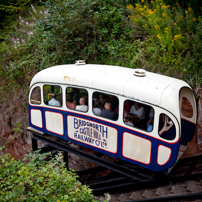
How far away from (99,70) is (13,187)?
3.77 m

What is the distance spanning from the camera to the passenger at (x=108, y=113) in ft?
20.3

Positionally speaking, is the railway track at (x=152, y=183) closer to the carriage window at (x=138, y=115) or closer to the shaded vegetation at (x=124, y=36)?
the carriage window at (x=138, y=115)

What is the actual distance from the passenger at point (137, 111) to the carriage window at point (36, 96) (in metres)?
3.19

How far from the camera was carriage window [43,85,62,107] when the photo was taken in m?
7.24

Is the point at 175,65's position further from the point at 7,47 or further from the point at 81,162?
the point at 7,47

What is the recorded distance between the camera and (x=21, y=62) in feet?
41.1

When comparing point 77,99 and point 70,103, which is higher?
point 77,99

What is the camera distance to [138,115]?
593 cm

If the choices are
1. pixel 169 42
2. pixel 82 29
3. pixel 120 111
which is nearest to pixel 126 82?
pixel 120 111

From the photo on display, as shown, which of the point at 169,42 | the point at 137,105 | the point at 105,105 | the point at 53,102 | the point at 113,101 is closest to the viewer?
the point at 137,105

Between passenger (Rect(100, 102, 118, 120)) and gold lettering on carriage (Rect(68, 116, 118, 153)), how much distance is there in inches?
10.3

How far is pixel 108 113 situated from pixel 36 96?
114 inches

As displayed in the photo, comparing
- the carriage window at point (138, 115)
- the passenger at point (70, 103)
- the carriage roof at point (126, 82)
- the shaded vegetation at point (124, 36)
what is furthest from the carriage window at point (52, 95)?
the shaded vegetation at point (124, 36)

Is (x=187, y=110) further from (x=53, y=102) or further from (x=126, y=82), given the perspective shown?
(x=53, y=102)
